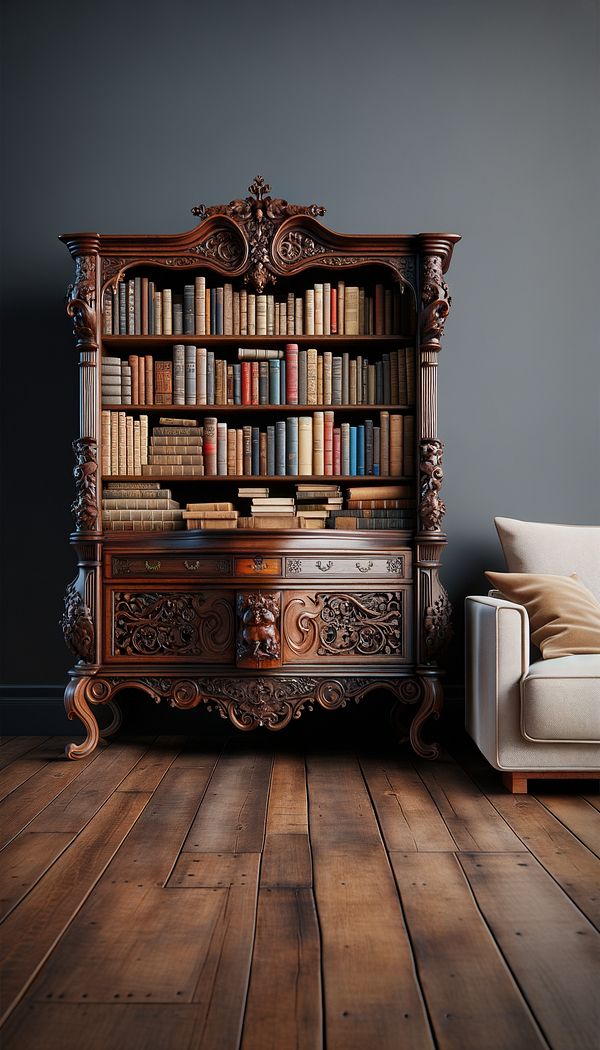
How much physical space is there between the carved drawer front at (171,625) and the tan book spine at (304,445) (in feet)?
2.05

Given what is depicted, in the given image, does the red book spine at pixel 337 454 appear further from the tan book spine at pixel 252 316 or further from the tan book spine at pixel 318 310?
the tan book spine at pixel 252 316

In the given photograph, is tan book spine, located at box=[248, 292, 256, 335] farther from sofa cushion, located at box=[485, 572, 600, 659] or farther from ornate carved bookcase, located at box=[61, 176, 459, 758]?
sofa cushion, located at box=[485, 572, 600, 659]

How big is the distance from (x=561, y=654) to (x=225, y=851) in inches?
53.5

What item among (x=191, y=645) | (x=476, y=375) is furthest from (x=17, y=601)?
(x=476, y=375)

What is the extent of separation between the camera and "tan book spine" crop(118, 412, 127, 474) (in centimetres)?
346

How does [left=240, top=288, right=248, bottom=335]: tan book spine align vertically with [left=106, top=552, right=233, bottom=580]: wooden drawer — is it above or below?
above

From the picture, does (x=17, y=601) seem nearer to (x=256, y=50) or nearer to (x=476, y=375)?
(x=476, y=375)

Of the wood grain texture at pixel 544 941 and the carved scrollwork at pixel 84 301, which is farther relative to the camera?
the carved scrollwork at pixel 84 301

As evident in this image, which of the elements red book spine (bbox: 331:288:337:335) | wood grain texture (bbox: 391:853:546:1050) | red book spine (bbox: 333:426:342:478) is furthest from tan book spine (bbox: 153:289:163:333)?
wood grain texture (bbox: 391:853:546:1050)

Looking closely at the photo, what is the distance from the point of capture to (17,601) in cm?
388

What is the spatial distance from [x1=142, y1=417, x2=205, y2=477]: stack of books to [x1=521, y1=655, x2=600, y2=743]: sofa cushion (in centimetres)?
157

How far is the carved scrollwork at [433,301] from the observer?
3.28 meters

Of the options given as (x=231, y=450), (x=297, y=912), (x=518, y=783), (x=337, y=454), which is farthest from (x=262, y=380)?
(x=297, y=912)

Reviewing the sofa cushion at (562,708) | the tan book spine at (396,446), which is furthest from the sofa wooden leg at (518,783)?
the tan book spine at (396,446)
